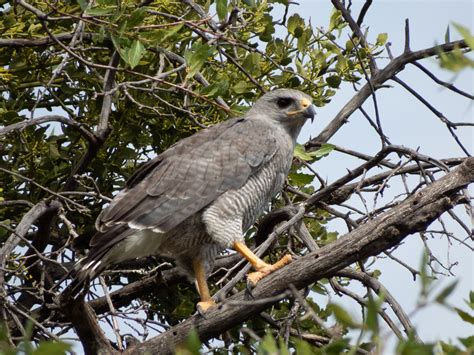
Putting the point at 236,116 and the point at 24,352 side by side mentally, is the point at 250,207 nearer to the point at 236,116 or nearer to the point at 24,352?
the point at 236,116

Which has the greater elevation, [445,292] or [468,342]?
[445,292]

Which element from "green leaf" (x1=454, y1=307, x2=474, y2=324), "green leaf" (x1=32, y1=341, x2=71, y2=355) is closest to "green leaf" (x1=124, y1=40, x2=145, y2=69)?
"green leaf" (x1=454, y1=307, x2=474, y2=324)

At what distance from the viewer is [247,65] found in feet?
17.7

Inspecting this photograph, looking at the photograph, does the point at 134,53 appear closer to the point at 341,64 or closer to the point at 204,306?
the point at 204,306

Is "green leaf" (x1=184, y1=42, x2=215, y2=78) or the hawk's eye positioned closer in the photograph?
"green leaf" (x1=184, y1=42, x2=215, y2=78)

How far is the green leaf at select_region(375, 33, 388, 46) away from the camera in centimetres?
564

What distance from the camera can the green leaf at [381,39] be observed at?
5636 millimetres

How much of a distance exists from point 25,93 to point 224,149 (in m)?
1.16

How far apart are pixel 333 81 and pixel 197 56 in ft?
3.69

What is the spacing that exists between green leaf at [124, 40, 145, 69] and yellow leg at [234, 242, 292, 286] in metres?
1.11

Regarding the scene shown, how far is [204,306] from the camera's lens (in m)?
4.59

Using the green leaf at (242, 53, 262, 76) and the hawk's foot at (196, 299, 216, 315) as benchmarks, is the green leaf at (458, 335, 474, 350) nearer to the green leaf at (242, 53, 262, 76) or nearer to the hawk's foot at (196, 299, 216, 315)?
the hawk's foot at (196, 299, 216, 315)

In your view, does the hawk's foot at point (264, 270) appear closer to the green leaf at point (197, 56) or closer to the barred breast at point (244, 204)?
the barred breast at point (244, 204)

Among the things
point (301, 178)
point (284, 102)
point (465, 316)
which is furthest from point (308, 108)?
point (465, 316)
